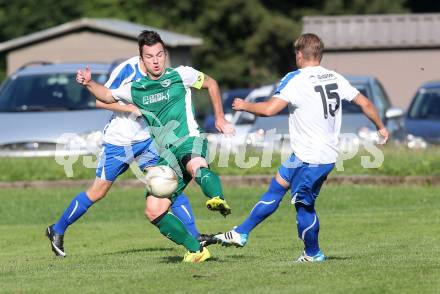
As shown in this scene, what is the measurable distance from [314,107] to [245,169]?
388 inches

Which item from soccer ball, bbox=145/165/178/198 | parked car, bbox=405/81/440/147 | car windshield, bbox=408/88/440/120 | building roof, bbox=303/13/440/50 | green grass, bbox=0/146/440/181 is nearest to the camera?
soccer ball, bbox=145/165/178/198

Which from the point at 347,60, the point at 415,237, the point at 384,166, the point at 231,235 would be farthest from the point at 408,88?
the point at 231,235

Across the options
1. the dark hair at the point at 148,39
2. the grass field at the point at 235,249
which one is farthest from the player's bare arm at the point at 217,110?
the grass field at the point at 235,249

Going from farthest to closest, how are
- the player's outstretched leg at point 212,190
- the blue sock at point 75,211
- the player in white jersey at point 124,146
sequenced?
the blue sock at point 75,211 → the player in white jersey at point 124,146 → the player's outstretched leg at point 212,190

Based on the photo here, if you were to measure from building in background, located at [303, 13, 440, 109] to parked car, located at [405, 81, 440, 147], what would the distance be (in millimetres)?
8451

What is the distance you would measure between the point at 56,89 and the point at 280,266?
10117 mm

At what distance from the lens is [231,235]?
37.1 feet

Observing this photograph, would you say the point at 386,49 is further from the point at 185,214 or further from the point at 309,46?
the point at 309,46

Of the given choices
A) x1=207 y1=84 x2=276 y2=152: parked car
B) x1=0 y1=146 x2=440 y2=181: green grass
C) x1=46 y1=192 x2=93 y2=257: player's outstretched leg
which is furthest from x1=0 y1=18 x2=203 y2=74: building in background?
x1=46 y1=192 x2=93 y2=257: player's outstretched leg

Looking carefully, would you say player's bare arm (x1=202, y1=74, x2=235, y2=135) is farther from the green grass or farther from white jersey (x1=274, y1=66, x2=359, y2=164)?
the green grass

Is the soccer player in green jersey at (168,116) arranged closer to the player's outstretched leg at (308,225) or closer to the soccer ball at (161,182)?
→ the soccer ball at (161,182)

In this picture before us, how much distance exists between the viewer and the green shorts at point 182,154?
35.4 ft

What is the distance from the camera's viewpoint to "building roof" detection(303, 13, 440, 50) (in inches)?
1320

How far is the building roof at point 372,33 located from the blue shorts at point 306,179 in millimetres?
22620
